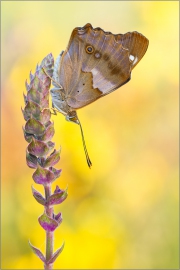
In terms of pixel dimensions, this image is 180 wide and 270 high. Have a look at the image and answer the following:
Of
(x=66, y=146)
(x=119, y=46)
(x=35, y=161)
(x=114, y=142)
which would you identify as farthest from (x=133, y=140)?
(x=35, y=161)

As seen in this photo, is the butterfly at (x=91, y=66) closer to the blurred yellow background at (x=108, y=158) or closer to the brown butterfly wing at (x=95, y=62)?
the brown butterfly wing at (x=95, y=62)

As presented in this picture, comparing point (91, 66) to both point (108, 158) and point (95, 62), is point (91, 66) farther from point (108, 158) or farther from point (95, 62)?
point (108, 158)

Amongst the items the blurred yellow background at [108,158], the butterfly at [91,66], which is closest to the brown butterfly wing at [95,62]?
the butterfly at [91,66]

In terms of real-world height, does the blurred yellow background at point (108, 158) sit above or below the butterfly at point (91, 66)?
below

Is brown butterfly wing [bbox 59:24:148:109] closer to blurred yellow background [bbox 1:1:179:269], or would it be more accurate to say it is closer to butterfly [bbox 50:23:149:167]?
butterfly [bbox 50:23:149:167]

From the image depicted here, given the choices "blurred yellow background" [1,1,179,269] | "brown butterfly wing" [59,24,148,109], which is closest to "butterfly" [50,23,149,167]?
"brown butterfly wing" [59,24,148,109]

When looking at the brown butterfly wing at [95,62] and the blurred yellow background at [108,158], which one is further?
the blurred yellow background at [108,158]

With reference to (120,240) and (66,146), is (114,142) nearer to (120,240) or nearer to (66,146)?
(66,146)
